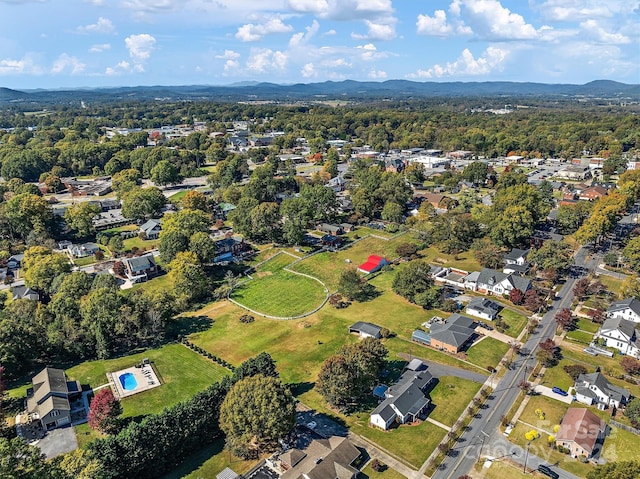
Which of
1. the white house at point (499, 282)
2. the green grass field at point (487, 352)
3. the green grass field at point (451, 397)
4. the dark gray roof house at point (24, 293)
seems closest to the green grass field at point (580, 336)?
the green grass field at point (487, 352)

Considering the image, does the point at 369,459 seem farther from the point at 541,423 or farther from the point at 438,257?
the point at 438,257

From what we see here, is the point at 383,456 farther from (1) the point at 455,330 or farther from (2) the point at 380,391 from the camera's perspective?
(1) the point at 455,330

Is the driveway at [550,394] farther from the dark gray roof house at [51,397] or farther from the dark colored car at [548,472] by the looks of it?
the dark gray roof house at [51,397]

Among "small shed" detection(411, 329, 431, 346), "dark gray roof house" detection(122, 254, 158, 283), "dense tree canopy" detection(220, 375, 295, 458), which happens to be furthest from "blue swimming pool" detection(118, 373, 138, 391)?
"small shed" detection(411, 329, 431, 346)

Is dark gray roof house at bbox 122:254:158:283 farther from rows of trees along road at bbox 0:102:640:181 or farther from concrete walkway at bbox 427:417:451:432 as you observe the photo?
rows of trees along road at bbox 0:102:640:181

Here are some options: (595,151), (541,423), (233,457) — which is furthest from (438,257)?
(595,151)

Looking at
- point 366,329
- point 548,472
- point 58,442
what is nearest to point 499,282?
point 366,329
